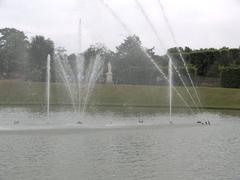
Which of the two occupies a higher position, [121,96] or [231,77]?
[231,77]

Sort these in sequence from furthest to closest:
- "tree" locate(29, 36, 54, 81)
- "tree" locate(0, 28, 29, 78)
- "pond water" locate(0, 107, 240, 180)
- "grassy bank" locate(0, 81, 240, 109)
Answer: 1. "tree" locate(0, 28, 29, 78)
2. "tree" locate(29, 36, 54, 81)
3. "grassy bank" locate(0, 81, 240, 109)
4. "pond water" locate(0, 107, 240, 180)

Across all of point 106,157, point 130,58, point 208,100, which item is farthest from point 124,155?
point 130,58

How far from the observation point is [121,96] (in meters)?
58.5

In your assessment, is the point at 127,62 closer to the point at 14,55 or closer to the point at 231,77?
the point at 14,55

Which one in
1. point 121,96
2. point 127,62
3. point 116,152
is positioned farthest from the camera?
point 127,62

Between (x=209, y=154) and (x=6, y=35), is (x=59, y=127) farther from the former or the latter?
(x=6, y=35)

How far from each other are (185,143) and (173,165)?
18.3 ft

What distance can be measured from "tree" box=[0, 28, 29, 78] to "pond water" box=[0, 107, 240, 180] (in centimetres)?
5930

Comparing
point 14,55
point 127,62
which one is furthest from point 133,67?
point 14,55

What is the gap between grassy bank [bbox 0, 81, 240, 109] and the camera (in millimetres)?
55438

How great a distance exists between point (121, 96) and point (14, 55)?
37.6m

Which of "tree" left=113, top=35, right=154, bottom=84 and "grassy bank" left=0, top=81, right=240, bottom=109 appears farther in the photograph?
"tree" left=113, top=35, right=154, bottom=84

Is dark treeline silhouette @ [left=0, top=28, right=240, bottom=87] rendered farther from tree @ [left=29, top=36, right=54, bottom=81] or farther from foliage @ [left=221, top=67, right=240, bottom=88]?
foliage @ [left=221, top=67, right=240, bottom=88]

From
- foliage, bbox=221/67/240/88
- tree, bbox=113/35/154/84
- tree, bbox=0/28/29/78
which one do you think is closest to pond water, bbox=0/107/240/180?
foliage, bbox=221/67/240/88
